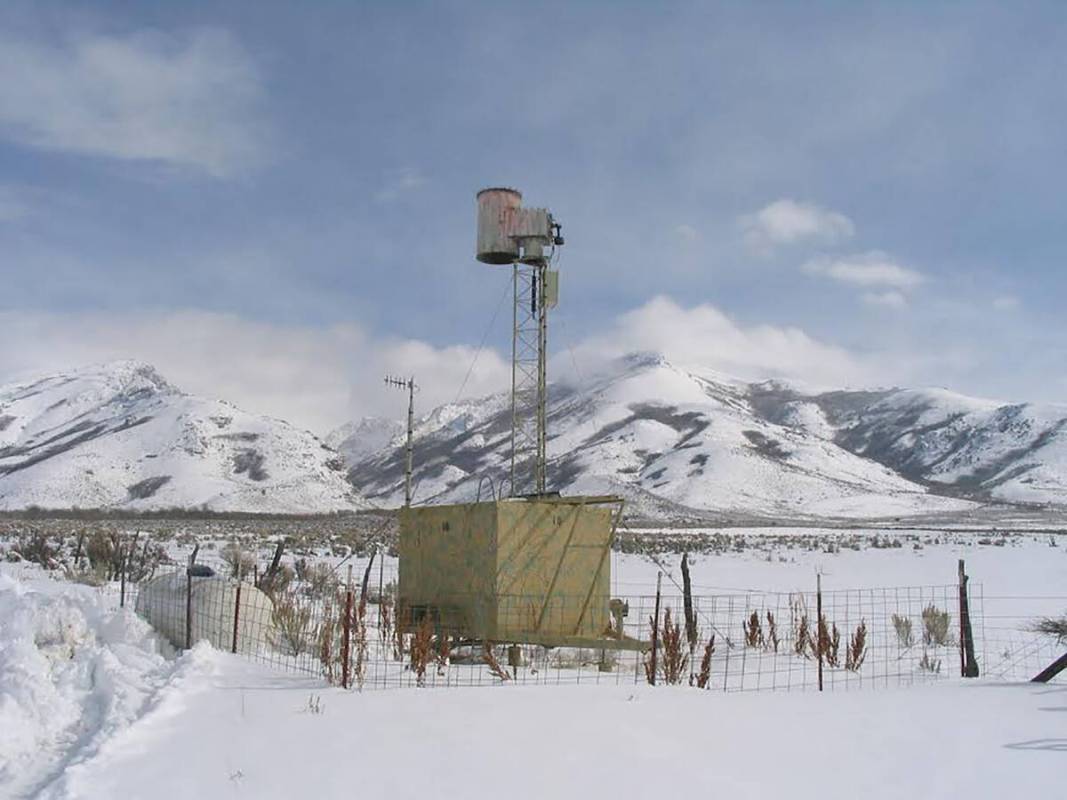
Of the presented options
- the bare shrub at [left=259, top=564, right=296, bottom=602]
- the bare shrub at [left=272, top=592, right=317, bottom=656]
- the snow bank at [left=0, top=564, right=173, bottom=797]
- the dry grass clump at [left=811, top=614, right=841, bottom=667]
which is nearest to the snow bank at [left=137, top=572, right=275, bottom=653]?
the bare shrub at [left=272, top=592, right=317, bottom=656]

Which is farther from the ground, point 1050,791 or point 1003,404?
point 1003,404

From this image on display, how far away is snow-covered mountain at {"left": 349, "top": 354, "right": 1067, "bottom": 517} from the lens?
397 feet

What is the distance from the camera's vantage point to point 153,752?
7.95 meters

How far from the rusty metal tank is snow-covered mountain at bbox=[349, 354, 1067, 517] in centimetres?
8010

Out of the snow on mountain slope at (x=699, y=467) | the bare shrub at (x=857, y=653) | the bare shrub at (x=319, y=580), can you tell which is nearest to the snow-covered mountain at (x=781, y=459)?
the snow on mountain slope at (x=699, y=467)

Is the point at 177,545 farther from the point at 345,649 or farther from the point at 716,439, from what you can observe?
the point at 716,439

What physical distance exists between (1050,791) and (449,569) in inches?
350

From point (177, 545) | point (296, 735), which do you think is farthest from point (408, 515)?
point (177, 545)

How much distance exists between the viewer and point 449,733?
8453mm

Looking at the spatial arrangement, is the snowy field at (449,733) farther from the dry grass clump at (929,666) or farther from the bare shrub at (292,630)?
the bare shrub at (292,630)

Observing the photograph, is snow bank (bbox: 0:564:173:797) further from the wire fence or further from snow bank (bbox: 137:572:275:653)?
the wire fence

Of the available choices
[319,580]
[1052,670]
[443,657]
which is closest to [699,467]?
[319,580]

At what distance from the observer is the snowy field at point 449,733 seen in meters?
7.27

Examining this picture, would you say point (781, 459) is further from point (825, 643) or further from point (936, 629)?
point (825, 643)
